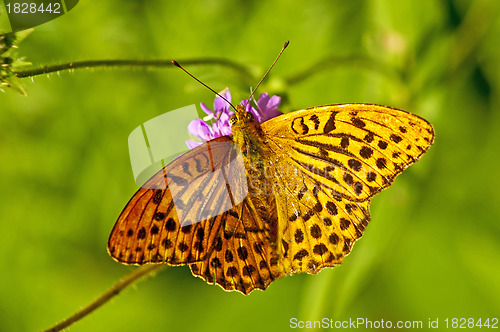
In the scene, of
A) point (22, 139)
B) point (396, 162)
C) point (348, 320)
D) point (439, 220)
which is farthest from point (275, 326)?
point (22, 139)

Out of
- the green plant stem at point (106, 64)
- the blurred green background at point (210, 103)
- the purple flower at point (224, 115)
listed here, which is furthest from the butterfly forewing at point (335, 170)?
the blurred green background at point (210, 103)

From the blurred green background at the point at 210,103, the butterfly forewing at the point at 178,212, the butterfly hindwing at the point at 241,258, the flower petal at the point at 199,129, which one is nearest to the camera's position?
the butterfly forewing at the point at 178,212

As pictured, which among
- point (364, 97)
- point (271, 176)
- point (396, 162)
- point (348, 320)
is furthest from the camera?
point (348, 320)

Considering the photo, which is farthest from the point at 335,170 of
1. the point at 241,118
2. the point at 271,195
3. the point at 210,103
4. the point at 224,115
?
the point at 210,103

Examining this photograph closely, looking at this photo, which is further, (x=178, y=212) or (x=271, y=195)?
(x=271, y=195)

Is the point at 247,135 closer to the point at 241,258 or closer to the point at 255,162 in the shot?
the point at 255,162

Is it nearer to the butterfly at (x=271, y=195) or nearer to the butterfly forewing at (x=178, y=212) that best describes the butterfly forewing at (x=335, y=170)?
the butterfly at (x=271, y=195)

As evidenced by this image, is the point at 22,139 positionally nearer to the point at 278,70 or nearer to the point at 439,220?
the point at 278,70
